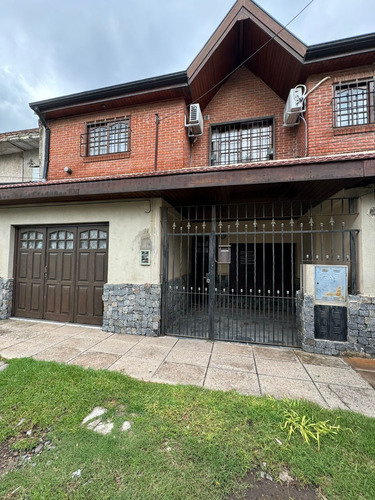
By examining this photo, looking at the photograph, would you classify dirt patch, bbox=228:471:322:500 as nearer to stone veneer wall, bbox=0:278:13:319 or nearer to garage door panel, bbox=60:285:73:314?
garage door panel, bbox=60:285:73:314

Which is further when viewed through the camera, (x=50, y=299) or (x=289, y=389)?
(x=50, y=299)

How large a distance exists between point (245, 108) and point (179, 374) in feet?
23.3

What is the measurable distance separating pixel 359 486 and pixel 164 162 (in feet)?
21.0

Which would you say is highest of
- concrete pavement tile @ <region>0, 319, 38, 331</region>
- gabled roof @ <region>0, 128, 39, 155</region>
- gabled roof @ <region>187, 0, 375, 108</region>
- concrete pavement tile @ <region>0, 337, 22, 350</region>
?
gabled roof @ <region>187, 0, 375, 108</region>

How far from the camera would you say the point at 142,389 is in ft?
9.39

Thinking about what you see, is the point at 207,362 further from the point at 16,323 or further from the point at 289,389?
the point at 16,323

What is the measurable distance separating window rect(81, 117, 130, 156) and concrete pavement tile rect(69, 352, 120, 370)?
548 cm

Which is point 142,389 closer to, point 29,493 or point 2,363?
point 29,493

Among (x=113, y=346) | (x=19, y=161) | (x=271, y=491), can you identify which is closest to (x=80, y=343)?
(x=113, y=346)

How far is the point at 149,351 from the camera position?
4.13 m

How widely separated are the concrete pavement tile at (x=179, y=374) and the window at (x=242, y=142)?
18.1 feet

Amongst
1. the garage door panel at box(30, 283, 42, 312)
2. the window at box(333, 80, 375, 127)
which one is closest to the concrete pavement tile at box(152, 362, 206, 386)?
the garage door panel at box(30, 283, 42, 312)

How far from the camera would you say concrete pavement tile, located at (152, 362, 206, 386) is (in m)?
3.11

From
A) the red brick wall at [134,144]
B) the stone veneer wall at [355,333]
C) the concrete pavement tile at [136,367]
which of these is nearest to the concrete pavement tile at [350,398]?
the stone veneer wall at [355,333]
